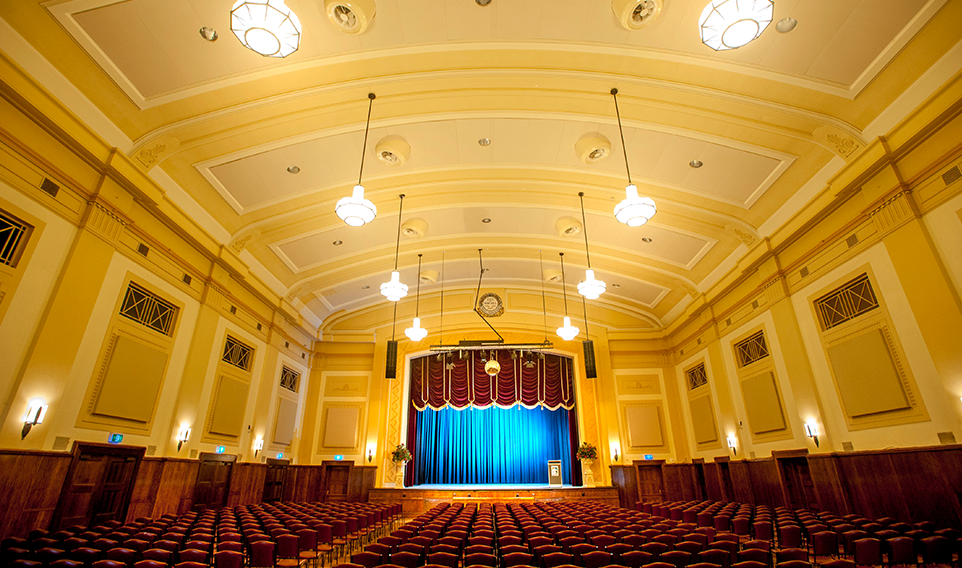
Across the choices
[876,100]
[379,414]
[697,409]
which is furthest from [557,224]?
[379,414]

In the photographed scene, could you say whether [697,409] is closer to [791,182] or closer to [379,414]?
[791,182]

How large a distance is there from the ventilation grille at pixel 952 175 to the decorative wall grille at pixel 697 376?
8.56 metres

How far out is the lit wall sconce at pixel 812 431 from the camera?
9.12 m

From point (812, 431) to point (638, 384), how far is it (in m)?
7.36

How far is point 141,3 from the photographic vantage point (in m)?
6.36

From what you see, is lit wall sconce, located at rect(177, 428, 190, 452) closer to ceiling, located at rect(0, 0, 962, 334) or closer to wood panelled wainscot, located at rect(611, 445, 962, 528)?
ceiling, located at rect(0, 0, 962, 334)

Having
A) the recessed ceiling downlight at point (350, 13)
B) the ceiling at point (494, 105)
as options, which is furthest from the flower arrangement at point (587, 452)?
the recessed ceiling downlight at point (350, 13)

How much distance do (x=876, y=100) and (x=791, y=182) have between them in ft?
7.02

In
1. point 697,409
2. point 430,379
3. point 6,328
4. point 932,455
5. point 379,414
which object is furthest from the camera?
point 430,379

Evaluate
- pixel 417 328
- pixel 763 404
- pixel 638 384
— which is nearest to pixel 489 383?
pixel 638 384

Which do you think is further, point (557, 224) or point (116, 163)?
point (557, 224)

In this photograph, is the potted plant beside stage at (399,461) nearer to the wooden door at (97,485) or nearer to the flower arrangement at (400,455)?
the flower arrangement at (400,455)

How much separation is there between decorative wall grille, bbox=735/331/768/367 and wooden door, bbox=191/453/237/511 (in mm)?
13679

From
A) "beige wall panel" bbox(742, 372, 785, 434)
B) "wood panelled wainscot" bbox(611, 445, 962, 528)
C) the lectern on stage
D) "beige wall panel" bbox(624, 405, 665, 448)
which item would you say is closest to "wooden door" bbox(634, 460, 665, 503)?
"beige wall panel" bbox(624, 405, 665, 448)
